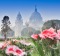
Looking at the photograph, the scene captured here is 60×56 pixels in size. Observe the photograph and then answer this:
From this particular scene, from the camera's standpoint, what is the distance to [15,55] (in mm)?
2521

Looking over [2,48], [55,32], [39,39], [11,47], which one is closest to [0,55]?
[2,48]

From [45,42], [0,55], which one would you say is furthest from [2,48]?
[45,42]

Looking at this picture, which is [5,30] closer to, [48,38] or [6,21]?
[6,21]

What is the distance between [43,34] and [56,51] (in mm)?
268

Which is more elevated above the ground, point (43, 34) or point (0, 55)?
point (43, 34)

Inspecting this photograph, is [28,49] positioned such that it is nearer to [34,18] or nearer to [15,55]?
[15,55]

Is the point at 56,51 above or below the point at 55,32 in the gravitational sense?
below

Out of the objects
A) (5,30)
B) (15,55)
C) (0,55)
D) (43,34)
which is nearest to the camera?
(15,55)

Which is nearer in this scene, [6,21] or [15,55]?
[15,55]

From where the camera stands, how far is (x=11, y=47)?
8.39 feet

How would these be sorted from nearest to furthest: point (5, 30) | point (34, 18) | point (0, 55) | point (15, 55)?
point (15, 55), point (0, 55), point (5, 30), point (34, 18)

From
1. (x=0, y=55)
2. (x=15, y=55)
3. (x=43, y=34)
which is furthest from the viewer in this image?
(x=43, y=34)

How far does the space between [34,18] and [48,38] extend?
141 metres

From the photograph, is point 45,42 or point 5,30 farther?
point 5,30
